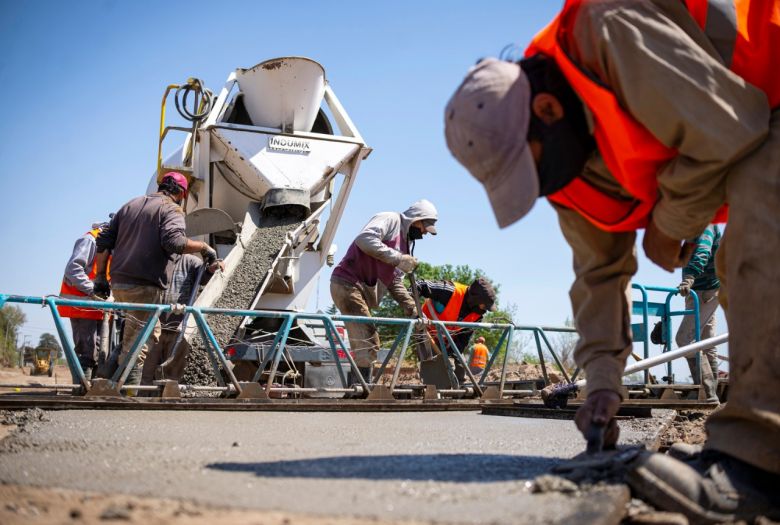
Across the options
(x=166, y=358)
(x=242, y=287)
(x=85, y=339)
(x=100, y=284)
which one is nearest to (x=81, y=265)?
(x=85, y=339)

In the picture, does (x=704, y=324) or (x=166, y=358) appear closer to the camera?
(x=166, y=358)

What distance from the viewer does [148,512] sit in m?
1.95

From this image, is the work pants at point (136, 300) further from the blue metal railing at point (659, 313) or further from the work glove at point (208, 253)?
the blue metal railing at point (659, 313)

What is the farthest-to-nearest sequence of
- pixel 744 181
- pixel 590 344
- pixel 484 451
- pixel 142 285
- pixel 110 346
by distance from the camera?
1. pixel 110 346
2. pixel 142 285
3. pixel 484 451
4. pixel 590 344
5. pixel 744 181

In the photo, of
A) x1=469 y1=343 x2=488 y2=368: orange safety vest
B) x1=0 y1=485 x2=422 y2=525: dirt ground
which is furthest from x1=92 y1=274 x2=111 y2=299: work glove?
x1=469 y1=343 x2=488 y2=368: orange safety vest

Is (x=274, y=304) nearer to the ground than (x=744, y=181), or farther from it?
nearer to the ground

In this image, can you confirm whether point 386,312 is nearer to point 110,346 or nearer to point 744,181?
point 110,346

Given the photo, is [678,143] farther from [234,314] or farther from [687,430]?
[234,314]

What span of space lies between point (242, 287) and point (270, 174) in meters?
1.62

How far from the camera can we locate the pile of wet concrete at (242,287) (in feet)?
26.7

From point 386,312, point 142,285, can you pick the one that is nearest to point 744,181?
point 142,285

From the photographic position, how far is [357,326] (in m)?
8.10

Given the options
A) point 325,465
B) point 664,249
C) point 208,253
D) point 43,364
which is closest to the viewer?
point 325,465

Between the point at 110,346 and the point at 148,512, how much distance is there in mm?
7378
